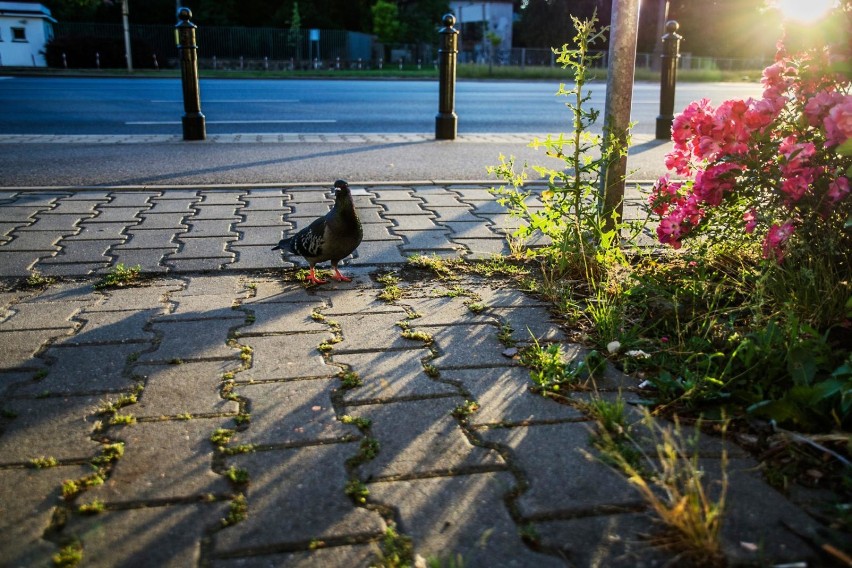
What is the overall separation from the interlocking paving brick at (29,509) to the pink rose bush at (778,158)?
2.83 m

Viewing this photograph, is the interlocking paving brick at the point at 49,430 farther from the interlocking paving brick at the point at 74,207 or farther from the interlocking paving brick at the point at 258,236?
the interlocking paving brick at the point at 74,207

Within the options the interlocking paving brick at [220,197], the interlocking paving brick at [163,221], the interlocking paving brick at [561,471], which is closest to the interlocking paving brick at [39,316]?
the interlocking paving brick at [163,221]

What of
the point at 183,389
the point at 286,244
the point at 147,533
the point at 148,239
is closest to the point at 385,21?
the point at 148,239

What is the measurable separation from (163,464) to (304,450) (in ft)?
1.39

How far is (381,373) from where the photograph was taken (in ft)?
9.53

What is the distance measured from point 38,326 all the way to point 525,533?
251cm

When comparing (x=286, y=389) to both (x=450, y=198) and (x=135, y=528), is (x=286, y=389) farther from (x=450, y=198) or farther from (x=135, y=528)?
(x=450, y=198)

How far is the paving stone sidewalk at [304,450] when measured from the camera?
1898 millimetres

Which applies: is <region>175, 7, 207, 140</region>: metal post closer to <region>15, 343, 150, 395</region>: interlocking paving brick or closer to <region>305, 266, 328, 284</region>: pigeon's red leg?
<region>305, 266, 328, 284</region>: pigeon's red leg

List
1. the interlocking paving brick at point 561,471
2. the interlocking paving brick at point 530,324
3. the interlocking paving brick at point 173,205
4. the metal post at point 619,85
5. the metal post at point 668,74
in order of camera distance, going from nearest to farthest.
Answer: the interlocking paving brick at point 561,471 < the interlocking paving brick at point 530,324 < the metal post at point 619,85 < the interlocking paving brick at point 173,205 < the metal post at point 668,74

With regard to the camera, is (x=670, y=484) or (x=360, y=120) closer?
(x=670, y=484)

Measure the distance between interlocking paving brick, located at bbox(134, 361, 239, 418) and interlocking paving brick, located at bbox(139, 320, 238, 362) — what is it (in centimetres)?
8

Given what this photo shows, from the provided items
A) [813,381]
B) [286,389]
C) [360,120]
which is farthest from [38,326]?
[360,120]

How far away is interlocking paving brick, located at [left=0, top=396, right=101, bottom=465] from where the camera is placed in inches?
90.8
